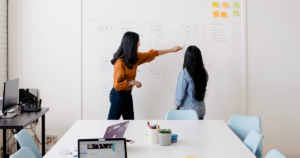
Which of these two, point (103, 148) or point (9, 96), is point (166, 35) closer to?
point (9, 96)

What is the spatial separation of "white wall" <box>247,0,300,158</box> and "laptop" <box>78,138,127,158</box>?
8.65 ft

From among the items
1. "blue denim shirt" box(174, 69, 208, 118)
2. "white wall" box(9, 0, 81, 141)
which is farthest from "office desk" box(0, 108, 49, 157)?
"blue denim shirt" box(174, 69, 208, 118)

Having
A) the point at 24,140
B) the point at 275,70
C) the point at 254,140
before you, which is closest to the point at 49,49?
the point at 24,140

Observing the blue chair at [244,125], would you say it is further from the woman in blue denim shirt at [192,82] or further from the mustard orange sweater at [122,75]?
the mustard orange sweater at [122,75]

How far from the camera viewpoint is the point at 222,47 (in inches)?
143

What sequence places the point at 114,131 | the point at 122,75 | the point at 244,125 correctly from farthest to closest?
the point at 122,75 → the point at 244,125 → the point at 114,131

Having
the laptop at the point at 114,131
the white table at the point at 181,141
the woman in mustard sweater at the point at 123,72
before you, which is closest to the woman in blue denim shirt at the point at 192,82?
the white table at the point at 181,141

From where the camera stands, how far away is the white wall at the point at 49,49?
367 centimetres

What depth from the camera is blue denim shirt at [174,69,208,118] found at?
2.90 m

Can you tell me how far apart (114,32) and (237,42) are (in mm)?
1710

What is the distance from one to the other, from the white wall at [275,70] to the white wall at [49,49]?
2.44 metres

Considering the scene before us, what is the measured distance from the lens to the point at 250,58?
3633mm

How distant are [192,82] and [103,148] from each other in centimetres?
157

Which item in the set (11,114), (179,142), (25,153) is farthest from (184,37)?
(25,153)
